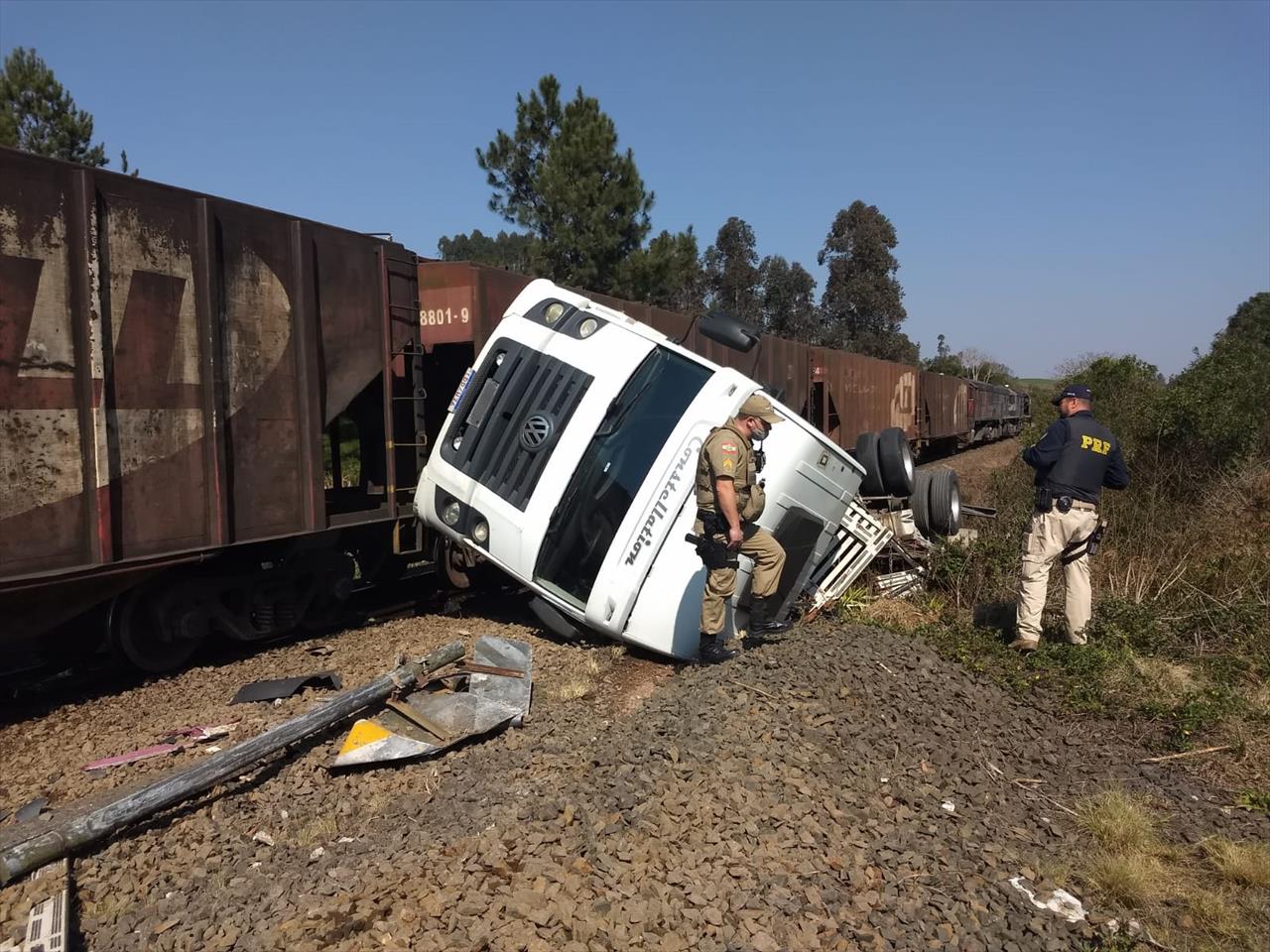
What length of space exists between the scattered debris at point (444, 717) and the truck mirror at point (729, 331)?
281cm

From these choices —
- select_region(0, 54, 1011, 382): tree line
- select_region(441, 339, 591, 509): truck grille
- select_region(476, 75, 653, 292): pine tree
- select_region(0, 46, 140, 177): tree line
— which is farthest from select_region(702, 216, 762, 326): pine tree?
select_region(441, 339, 591, 509): truck grille

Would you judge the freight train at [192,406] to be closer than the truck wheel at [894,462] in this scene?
Yes

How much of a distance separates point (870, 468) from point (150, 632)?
221 inches

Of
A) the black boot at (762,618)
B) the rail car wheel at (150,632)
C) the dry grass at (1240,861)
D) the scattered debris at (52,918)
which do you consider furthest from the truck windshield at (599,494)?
the dry grass at (1240,861)

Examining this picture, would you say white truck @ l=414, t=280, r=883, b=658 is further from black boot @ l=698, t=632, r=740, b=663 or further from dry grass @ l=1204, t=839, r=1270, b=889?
dry grass @ l=1204, t=839, r=1270, b=889

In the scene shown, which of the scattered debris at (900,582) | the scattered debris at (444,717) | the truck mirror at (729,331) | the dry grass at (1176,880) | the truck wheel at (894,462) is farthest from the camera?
the truck wheel at (894,462)

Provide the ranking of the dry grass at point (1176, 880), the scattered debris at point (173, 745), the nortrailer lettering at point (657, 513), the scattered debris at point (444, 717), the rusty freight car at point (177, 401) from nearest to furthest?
Result: the dry grass at point (1176, 880)
the scattered debris at point (444, 717)
the scattered debris at point (173, 745)
the rusty freight car at point (177, 401)
the nortrailer lettering at point (657, 513)

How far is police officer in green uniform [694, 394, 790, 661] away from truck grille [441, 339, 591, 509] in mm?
976

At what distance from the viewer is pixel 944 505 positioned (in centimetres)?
724

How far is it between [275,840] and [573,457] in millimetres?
2517

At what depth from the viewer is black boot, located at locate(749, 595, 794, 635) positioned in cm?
495

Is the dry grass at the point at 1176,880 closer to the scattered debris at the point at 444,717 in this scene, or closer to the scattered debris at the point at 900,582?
the scattered debris at the point at 444,717

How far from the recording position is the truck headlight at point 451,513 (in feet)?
17.5

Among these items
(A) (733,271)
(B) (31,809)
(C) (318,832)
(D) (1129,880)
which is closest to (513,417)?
(C) (318,832)
